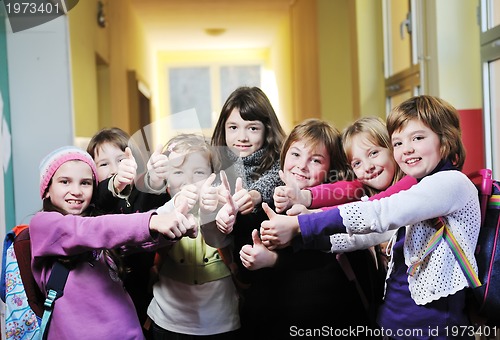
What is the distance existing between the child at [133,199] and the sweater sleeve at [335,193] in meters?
0.28

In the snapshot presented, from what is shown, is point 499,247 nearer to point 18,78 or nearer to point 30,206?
point 30,206

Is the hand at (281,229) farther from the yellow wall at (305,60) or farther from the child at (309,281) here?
the yellow wall at (305,60)

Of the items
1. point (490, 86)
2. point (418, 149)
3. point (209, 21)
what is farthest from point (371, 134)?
point (209, 21)

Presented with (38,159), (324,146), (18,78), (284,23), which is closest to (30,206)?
(38,159)

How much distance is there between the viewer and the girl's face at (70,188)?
0.94m

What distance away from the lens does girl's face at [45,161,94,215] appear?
0.94 meters

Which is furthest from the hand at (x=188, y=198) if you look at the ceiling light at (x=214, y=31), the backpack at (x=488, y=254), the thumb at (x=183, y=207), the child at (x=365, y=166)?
the ceiling light at (x=214, y=31)

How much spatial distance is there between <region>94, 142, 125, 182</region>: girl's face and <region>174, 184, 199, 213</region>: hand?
29cm

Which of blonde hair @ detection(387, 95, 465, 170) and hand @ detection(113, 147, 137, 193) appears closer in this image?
blonde hair @ detection(387, 95, 465, 170)

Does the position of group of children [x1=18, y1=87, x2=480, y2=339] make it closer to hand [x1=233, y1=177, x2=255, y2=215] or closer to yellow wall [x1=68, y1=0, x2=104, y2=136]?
hand [x1=233, y1=177, x2=255, y2=215]

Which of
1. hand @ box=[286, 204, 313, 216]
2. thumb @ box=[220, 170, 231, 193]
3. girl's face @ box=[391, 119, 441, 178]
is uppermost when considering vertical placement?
girl's face @ box=[391, 119, 441, 178]

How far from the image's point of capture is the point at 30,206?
59.9 inches

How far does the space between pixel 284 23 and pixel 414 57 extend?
130cm

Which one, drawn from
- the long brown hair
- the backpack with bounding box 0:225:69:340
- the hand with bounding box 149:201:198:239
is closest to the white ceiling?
the long brown hair
